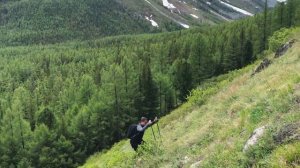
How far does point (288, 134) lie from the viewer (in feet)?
42.4

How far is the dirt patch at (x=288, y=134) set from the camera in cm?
1248

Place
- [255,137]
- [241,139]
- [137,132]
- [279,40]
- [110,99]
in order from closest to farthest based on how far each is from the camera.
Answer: [255,137] → [241,139] → [137,132] → [279,40] → [110,99]

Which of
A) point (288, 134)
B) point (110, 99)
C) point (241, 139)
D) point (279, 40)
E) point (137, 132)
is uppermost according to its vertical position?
point (288, 134)

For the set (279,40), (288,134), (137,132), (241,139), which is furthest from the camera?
(279,40)

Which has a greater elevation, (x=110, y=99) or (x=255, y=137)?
(x=255, y=137)

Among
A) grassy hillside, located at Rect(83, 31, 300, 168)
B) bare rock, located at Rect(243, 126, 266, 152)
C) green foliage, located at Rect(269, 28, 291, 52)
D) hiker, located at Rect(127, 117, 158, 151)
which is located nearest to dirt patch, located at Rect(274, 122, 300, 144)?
grassy hillside, located at Rect(83, 31, 300, 168)

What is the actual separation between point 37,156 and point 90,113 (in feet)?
43.8

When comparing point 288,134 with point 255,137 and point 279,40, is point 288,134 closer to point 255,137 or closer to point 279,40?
point 255,137

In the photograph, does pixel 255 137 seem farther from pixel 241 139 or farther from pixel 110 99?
pixel 110 99

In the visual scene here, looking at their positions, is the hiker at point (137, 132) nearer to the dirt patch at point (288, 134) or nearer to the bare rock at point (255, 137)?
the bare rock at point (255, 137)

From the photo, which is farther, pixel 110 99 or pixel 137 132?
pixel 110 99

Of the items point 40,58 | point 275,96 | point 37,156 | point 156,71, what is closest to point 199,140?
point 275,96

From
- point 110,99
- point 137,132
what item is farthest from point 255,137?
point 110,99

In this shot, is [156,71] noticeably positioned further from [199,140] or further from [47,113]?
[199,140]
